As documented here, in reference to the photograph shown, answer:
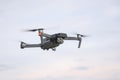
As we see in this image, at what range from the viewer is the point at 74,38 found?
7869 inches

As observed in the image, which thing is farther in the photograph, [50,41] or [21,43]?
[21,43]

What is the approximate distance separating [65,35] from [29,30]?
57.2ft

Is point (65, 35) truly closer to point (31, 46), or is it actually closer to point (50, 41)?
point (50, 41)

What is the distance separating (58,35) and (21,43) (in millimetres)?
26808

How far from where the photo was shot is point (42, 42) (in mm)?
190125

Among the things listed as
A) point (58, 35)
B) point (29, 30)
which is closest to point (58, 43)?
point (58, 35)

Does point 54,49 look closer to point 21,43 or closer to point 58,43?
point 58,43

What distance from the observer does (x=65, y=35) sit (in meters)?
183

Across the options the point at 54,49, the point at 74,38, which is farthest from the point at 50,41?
the point at 74,38

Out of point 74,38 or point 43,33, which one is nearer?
point 43,33

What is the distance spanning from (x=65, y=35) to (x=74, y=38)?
17404 millimetres

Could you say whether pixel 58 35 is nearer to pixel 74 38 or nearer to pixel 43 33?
pixel 43 33

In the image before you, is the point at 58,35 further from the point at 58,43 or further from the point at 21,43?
the point at 21,43

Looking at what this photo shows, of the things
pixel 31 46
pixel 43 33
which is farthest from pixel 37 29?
pixel 31 46
